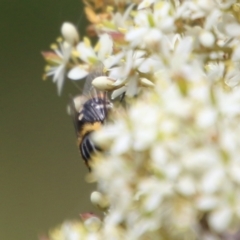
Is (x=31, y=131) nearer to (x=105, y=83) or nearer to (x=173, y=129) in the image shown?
(x=105, y=83)

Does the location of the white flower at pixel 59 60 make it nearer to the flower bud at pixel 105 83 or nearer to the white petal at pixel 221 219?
the flower bud at pixel 105 83

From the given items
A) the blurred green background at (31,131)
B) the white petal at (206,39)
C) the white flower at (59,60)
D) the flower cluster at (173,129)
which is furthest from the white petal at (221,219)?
the blurred green background at (31,131)

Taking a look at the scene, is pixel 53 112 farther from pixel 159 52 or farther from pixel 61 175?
pixel 159 52

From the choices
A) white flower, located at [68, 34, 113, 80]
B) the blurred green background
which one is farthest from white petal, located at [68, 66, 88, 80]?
the blurred green background

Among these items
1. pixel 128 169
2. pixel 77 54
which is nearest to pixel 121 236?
pixel 128 169

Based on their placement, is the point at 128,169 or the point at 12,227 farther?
the point at 12,227

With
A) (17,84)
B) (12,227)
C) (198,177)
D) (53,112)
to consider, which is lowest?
(198,177)

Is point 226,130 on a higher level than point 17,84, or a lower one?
lower
